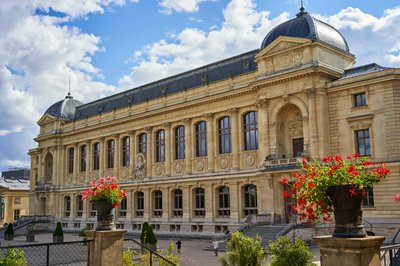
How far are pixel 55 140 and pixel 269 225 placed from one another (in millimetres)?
39318

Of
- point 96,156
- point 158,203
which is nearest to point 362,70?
point 158,203

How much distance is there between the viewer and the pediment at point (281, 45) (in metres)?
35.2

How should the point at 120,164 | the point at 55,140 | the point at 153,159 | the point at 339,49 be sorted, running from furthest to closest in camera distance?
the point at 55,140 < the point at 120,164 < the point at 153,159 < the point at 339,49

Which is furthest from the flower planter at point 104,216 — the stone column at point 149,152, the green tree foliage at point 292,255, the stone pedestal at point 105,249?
the stone column at point 149,152

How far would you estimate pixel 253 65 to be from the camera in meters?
41.1

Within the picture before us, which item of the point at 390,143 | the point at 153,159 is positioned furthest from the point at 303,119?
the point at 153,159

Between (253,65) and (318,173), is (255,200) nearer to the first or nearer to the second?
(253,65)

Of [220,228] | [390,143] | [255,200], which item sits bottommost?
[220,228]

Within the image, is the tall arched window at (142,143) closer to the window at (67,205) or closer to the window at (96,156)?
the window at (96,156)

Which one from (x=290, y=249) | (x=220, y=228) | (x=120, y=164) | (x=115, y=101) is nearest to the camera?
(x=290, y=249)

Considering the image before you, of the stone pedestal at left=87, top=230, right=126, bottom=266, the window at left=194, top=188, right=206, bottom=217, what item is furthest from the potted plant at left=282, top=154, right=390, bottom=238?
the window at left=194, top=188, right=206, bottom=217

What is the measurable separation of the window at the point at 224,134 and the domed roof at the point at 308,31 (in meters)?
7.94

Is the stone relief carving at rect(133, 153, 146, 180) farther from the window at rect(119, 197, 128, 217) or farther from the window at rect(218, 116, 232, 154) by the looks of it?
the window at rect(218, 116, 232, 154)

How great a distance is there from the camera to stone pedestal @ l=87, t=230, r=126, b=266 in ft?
37.7
